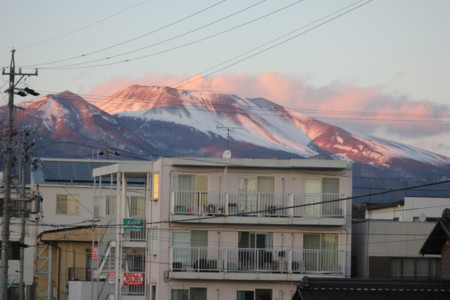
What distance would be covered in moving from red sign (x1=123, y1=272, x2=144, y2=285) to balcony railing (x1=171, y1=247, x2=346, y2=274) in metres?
2.46

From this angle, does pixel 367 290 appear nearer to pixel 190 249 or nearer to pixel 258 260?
pixel 258 260

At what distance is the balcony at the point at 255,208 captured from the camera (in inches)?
1938

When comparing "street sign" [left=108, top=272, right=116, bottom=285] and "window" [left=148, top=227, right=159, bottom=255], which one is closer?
"window" [left=148, top=227, right=159, bottom=255]

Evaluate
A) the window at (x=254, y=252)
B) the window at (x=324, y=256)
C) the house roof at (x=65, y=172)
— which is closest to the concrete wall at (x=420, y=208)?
the window at (x=324, y=256)

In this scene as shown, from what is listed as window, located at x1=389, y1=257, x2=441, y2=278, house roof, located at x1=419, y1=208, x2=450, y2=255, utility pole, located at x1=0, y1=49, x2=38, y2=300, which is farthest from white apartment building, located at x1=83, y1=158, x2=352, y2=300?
house roof, located at x1=419, y1=208, x2=450, y2=255

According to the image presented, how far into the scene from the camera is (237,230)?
49.7 m

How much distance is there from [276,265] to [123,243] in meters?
8.37

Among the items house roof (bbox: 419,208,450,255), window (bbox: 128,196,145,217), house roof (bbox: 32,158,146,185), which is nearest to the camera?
house roof (bbox: 419,208,450,255)

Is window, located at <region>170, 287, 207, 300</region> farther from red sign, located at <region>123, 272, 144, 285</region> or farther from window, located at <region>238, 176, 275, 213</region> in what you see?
window, located at <region>238, 176, 275, 213</region>

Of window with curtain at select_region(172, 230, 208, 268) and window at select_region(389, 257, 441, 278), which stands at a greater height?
window with curtain at select_region(172, 230, 208, 268)

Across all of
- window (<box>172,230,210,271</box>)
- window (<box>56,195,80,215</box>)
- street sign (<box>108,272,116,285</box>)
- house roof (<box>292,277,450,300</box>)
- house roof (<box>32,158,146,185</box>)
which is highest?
house roof (<box>32,158,146,185</box>)

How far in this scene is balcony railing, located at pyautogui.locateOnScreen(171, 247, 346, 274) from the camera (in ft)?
161

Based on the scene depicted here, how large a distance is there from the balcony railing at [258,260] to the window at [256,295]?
1020mm

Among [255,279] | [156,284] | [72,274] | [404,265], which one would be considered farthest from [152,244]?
[72,274]
